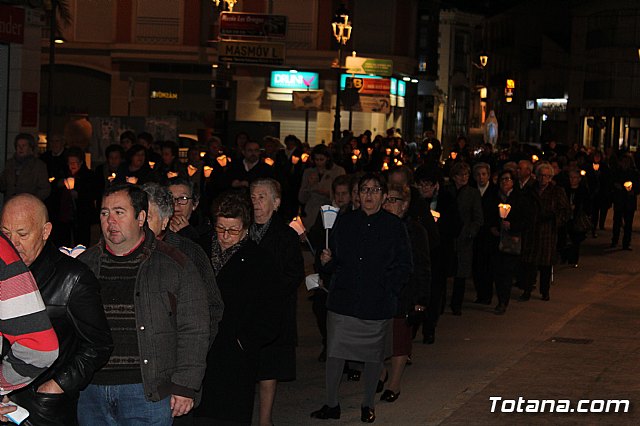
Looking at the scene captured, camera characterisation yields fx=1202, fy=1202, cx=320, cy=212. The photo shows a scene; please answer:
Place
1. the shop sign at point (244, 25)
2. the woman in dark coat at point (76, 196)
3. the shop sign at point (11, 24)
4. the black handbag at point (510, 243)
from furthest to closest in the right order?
the shop sign at point (244, 25) → the shop sign at point (11, 24) → the woman in dark coat at point (76, 196) → the black handbag at point (510, 243)

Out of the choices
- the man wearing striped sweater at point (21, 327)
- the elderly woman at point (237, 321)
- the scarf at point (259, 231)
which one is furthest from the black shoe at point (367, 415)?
the man wearing striped sweater at point (21, 327)

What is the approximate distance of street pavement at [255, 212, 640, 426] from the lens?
361 inches

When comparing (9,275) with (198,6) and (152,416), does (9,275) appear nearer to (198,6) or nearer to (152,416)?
(152,416)

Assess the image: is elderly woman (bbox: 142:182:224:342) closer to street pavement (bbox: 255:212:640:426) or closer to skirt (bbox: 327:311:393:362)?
skirt (bbox: 327:311:393:362)

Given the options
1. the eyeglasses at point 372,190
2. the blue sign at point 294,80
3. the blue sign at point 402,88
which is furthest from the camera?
the blue sign at point 402,88

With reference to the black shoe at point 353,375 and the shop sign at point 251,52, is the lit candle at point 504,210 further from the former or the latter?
the shop sign at point 251,52

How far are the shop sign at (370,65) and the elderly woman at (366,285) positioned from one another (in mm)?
35510

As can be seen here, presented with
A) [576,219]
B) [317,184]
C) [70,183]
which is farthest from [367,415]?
[576,219]

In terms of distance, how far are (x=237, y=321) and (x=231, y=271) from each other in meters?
0.30

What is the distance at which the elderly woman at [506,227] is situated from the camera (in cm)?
1467

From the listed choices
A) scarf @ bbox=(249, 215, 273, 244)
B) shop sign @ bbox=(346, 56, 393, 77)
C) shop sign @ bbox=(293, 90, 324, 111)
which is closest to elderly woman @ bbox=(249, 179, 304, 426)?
scarf @ bbox=(249, 215, 273, 244)

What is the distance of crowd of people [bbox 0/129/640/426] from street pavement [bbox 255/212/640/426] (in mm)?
278

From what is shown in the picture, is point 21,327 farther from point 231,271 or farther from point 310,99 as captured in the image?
point 310,99

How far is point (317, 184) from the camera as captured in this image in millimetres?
17641
